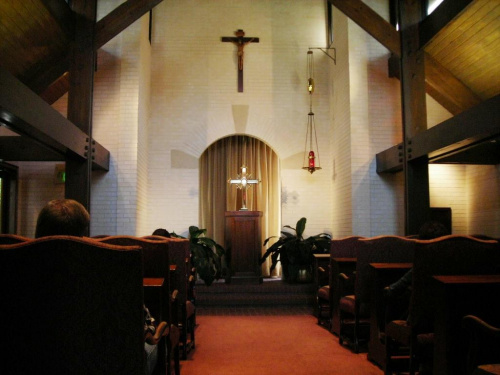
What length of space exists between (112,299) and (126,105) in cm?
609

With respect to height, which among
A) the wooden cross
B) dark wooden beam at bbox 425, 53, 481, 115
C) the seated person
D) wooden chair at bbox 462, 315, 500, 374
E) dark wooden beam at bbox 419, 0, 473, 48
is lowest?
wooden chair at bbox 462, 315, 500, 374

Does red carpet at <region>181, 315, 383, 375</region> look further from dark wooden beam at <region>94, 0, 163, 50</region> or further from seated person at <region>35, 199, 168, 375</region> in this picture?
dark wooden beam at <region>94, 0, 163, 50</region>

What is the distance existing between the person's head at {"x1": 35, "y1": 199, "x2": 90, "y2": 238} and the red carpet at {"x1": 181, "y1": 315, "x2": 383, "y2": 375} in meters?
1.97

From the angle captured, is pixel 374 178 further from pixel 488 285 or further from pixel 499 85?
pixel 488 285

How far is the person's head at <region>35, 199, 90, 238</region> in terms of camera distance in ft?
6.07

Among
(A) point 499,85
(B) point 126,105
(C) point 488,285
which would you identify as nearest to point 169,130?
(B) point 126,105

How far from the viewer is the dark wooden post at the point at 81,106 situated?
5938mm

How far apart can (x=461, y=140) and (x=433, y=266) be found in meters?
2.71

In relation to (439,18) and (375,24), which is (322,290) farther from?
(375,24)

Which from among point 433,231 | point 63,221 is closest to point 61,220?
point 63,221

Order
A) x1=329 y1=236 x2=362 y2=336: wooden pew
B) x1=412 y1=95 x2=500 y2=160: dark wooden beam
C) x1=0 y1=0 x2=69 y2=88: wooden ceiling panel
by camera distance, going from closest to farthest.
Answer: x1=412 y1=95 x2=500 y2=160: dark wooden beam < x1=329 y1=236 x2=362 y2=336: wooden pew < x1=0 y1=0 x2=69 y2=88: wooden ceiling panel

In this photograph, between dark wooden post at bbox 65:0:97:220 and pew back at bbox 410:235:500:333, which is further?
dark wooden post at bbox 65:0:97:220

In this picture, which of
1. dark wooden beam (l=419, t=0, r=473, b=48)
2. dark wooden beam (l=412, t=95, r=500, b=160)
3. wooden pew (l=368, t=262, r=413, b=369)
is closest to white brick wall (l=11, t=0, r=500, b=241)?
dark wooden beam (l=419, t=0, r=473, b=48)

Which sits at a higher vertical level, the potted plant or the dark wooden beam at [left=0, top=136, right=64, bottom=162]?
the dark wooden beam at [left=0, top=136, right=64, bottom=162]
